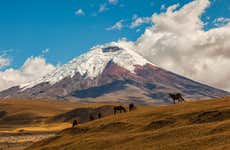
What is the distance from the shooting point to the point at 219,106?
2867 inches

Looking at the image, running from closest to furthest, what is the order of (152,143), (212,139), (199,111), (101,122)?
→ (212,139) < (152,143) < (199,111) < (101,122)

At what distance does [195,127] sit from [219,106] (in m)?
14.3

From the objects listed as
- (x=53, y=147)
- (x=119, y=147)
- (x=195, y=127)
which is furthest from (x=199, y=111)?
(x=53, y=147)

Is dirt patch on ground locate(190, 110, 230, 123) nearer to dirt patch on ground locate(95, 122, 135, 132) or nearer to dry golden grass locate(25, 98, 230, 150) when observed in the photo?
dry golden grass locate(25, 98, 230, 150)

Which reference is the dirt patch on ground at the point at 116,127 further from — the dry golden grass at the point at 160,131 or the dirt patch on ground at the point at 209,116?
the dirt patch on ground at the point at 209,116

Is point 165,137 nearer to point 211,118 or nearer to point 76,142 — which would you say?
point 211,118

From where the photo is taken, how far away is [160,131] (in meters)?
64.1

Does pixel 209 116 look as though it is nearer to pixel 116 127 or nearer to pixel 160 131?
pixel 160 131

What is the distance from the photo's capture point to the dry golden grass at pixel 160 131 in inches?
2069

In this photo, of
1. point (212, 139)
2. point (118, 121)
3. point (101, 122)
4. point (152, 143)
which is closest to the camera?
point (212, 139)

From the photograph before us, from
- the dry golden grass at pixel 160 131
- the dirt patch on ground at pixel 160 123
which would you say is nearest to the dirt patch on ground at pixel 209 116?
the dry golden grass at pixel 160 131

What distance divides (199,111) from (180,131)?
12.4m

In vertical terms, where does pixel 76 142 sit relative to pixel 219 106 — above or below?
below

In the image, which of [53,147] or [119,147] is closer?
[119,147]
